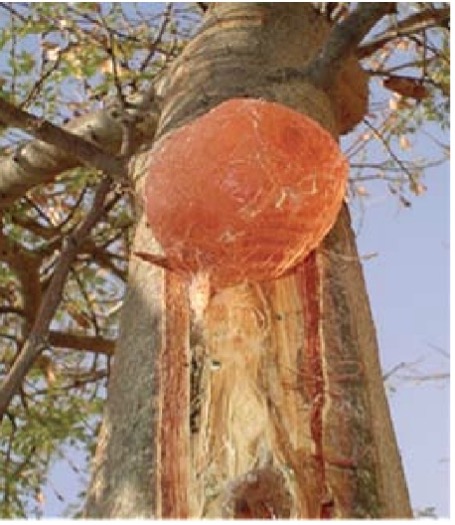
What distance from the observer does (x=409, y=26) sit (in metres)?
3.57

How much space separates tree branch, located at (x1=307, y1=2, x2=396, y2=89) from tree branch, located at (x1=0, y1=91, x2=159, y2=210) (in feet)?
1.95

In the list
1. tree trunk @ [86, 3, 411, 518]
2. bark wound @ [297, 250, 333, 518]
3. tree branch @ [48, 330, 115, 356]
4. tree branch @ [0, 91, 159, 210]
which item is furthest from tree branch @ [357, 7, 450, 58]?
tree branch @ [48, 330, 115, 356]

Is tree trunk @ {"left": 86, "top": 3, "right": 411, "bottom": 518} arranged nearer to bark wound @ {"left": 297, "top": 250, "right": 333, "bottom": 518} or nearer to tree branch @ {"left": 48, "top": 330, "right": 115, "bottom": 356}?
bark wound @ {"left": 297, "top": 250, "right": 333, "bottom": 518}

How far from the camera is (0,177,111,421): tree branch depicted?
9.76 ft

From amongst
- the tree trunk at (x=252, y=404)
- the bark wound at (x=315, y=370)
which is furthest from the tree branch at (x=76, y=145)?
the bark wound at (x=315, y=370)

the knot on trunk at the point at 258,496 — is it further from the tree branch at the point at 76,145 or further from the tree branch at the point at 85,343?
the tree branch at the point at 85,343

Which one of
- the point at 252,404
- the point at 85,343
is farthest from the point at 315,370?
the point at 85,343

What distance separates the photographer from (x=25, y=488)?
431 cm

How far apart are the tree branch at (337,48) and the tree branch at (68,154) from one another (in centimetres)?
60

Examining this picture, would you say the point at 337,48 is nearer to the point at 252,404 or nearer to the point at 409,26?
the point at 252,404

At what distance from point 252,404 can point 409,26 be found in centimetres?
227

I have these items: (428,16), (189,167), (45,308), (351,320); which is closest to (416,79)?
(428,16)

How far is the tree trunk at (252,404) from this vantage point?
155 cm

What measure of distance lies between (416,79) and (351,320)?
1.64m
